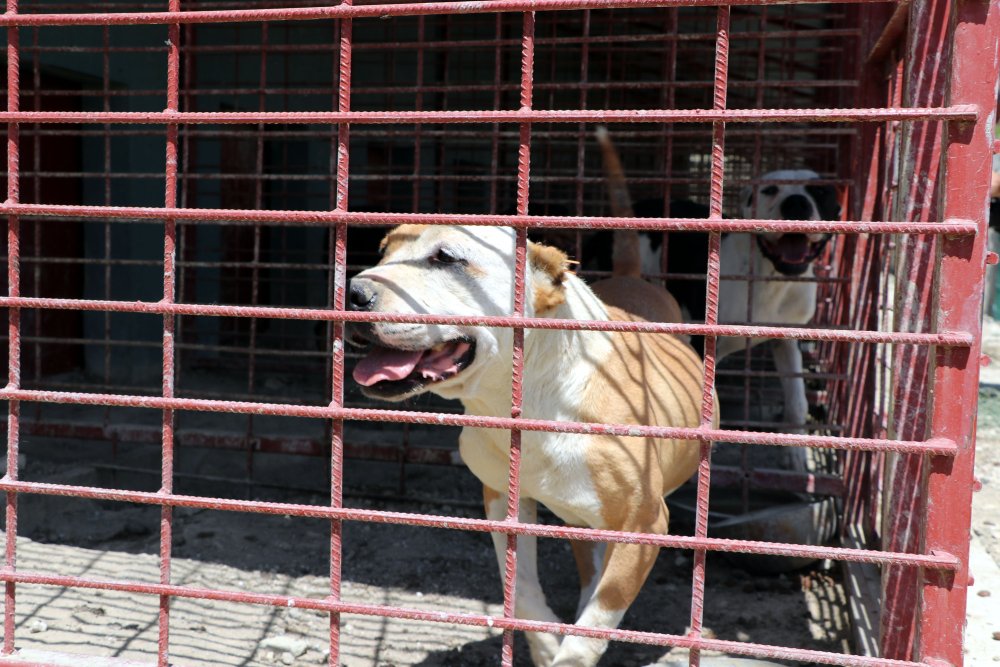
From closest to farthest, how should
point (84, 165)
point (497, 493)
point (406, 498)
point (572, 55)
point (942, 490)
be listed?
point (942, 490), point (497, 493), point (406, 498), point (84, 165), point (572, 55)

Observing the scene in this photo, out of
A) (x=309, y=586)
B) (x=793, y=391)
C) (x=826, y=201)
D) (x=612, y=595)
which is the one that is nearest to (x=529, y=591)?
(x=612, y=595)

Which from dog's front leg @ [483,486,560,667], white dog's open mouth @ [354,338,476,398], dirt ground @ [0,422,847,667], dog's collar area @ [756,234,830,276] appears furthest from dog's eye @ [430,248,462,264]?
dog's collar area @ [756,234,830,276]

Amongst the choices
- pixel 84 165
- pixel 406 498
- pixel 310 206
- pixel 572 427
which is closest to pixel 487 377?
pixel 572 427

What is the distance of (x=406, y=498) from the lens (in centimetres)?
488

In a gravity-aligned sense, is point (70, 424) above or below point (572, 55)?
below

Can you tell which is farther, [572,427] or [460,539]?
[460,539]

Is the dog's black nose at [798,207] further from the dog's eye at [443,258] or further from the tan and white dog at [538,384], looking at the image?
the dog's eye at [443,258]

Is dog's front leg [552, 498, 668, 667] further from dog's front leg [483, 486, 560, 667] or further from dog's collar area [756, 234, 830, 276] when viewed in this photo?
dog's collar area [756, 234, 830, 276]

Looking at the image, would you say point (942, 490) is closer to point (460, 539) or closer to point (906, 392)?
point (906, 392)

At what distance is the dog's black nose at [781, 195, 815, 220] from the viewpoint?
4.89m

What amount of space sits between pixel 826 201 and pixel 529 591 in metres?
3.07

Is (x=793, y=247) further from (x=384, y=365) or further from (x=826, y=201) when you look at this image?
(x=384, y=365)

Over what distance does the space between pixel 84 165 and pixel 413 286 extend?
526 cm

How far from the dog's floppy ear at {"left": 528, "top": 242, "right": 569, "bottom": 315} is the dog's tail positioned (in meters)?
1.01
